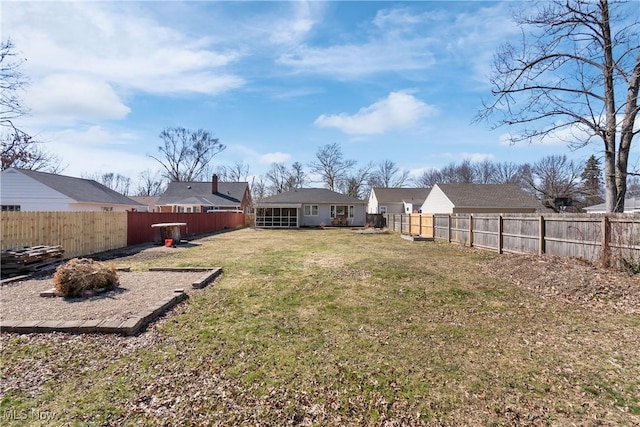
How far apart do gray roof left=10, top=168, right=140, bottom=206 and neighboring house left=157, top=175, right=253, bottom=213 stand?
6536 millimetres

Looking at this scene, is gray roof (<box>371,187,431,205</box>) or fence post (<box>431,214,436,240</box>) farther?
gray roof (<box>371,187,431,205</box>)

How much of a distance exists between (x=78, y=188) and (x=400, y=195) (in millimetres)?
33654

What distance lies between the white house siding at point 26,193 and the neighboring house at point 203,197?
12.7 meters

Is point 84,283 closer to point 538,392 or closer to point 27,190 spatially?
point 538,392

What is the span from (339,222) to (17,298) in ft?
90.0

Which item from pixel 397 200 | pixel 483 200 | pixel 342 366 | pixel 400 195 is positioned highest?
pixel 400 195

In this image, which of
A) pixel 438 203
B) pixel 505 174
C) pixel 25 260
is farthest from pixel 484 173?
pixel 25 260

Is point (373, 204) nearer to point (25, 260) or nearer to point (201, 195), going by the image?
point (201, 195)

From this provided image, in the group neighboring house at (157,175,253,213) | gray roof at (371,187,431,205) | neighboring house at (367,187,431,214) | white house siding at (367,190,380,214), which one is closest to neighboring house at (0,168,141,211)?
neighboring house at (157,175,253,213)

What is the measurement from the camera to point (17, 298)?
5.77 m

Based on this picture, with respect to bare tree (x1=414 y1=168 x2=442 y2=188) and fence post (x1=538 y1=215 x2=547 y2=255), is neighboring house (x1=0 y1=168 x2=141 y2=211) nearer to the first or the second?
fence post (x1=538 y1=215 x2=547 y2=255)

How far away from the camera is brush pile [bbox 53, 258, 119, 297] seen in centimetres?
567

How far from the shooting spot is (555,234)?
952 centimetres

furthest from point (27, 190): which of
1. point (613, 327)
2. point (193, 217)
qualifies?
point (613, 327)
